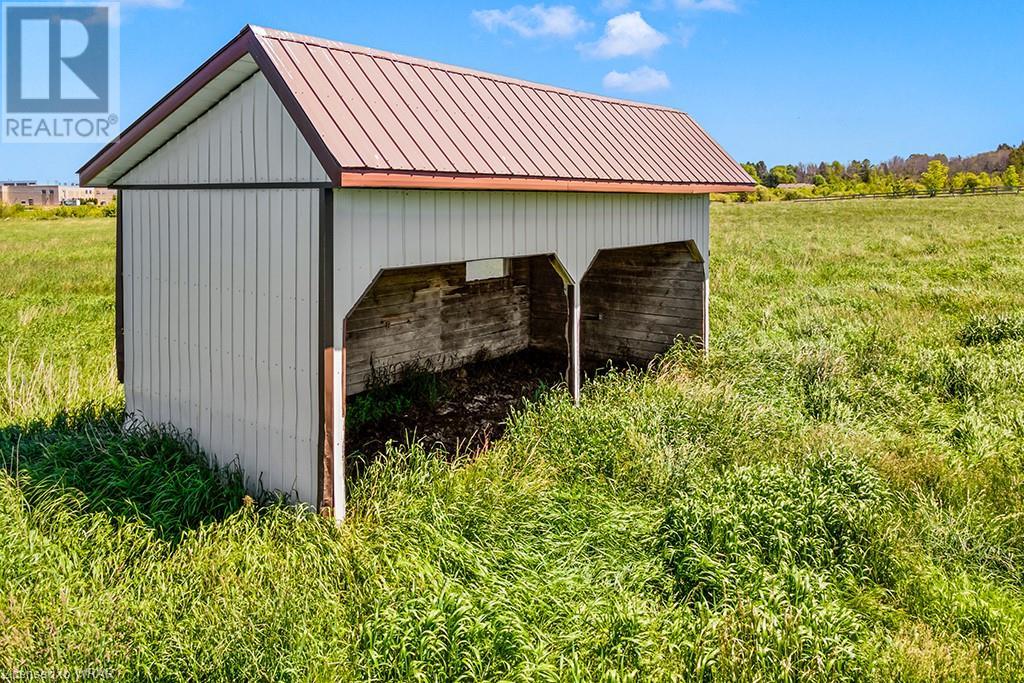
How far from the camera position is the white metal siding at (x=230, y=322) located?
4723mm

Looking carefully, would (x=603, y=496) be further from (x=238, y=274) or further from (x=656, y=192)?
(x=656, y=192)

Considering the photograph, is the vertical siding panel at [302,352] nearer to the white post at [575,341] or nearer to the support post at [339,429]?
the support post at [339,429]

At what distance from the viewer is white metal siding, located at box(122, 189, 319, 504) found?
4723mm

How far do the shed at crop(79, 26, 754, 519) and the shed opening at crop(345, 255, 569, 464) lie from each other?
3.58 feet

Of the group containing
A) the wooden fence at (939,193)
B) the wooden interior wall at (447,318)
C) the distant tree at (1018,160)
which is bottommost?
the wooden interior wall at (447,318)

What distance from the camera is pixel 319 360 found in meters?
4.57

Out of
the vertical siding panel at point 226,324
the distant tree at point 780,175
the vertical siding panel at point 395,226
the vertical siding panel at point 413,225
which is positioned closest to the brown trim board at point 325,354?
the vertical siding panel at point 395,226

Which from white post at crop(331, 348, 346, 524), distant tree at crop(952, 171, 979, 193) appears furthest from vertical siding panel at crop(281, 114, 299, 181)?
distant tree at crop(952, 171, 979, 193)

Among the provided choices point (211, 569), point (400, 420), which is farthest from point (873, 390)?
point (211, 569)

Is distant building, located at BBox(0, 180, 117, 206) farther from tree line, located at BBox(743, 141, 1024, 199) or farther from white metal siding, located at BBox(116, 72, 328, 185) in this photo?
white metal siding, located at BBox(116, 72, 328, 185)

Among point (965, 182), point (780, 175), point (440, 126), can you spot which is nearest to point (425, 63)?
point (440, 126)

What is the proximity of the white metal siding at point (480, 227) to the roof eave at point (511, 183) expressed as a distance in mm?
252

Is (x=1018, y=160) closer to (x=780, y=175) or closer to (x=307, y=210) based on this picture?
(x=780, y=175)

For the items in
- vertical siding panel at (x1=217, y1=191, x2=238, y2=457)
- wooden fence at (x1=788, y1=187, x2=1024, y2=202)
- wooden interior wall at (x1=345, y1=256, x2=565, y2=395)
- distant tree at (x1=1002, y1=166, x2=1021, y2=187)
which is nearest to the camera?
vertical siding panel at (x1=217, y1=191, x2=238, y2=457)
